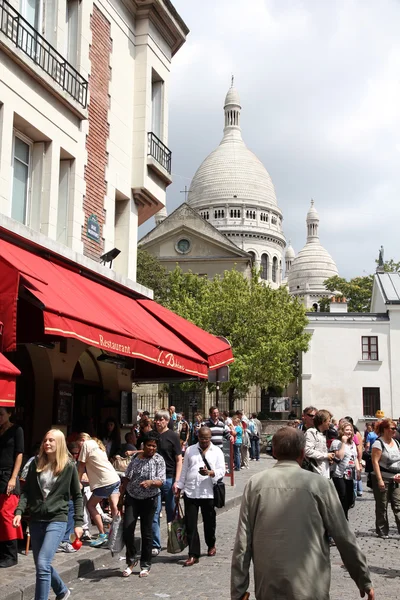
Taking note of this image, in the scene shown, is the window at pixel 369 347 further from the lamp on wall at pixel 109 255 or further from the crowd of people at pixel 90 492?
the crowd of people at pixel 90 492

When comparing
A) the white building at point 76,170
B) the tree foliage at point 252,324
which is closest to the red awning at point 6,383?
the white building at point 76,170

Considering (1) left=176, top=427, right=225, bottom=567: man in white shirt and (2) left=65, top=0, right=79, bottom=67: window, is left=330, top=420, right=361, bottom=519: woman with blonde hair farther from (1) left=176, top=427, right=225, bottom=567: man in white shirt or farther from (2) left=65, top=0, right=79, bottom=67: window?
(2) left=65, top=0, right=79, bottom=67: window

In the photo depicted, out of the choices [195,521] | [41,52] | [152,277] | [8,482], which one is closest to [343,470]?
[195,521]

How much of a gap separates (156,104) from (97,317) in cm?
947

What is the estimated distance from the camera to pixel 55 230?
1390cm

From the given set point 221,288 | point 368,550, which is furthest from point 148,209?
point 221,288

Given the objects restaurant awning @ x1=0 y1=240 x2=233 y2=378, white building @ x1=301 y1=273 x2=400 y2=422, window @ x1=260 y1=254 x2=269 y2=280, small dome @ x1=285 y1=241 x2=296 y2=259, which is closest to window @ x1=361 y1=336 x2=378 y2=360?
white building @ x1=301 y1=273 x2=400 y2=422

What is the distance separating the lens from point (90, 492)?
11.6m

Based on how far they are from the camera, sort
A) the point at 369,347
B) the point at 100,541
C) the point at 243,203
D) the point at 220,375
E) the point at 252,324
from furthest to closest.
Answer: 1. the point at 243,203
2. the point at 369,347
3. the point at 252,324
4. the point at 220,375
5. the point at 100,541

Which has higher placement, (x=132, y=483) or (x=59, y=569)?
(x=132, y=483)

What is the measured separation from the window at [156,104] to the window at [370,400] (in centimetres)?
3227

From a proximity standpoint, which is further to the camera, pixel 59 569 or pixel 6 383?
pixel 59 569

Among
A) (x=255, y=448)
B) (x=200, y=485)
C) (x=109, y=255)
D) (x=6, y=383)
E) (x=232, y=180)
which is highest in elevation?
(x=232, y=180)

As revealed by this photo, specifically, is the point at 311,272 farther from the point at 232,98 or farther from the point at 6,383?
the point at 6,383
